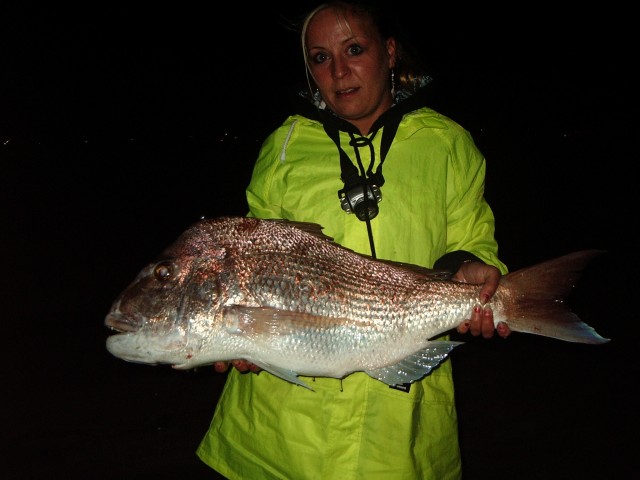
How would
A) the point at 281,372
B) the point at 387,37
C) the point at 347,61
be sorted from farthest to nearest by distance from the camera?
the point at 387,37 → the point at 347,61 → the point at 281,372

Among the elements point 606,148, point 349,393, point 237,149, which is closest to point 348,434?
point 349,393

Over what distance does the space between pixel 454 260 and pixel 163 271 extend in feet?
3.97

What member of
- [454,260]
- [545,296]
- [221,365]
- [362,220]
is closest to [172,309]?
[221,365]

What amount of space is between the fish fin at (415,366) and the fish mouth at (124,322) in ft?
2.93

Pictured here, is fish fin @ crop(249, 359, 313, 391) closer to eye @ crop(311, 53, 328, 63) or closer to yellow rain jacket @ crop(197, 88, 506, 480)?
yellow rain jacket @ crop(197, 88, 506, 480)

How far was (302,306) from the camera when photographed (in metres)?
1.91

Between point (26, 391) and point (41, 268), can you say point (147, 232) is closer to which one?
point (41, 268)

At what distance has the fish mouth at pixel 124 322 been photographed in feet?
6.12

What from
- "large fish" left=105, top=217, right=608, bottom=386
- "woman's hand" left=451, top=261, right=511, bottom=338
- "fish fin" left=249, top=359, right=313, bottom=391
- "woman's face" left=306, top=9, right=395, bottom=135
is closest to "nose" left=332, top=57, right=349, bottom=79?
"woman's face" left=306, top=9, right=395, bottom=135

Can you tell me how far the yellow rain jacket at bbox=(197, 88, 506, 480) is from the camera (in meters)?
2.00

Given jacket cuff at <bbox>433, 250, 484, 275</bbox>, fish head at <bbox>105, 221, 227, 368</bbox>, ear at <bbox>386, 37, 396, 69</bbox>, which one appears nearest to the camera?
fish head at <bbox>105, 221, 227, 368</bbox>

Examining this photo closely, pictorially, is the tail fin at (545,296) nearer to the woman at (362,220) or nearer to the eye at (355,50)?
the woman at (362,220)

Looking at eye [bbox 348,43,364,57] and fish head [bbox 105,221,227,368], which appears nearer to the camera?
fish head [bbox 105,221,227,368]

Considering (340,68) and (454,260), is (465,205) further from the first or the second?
(340,68)
